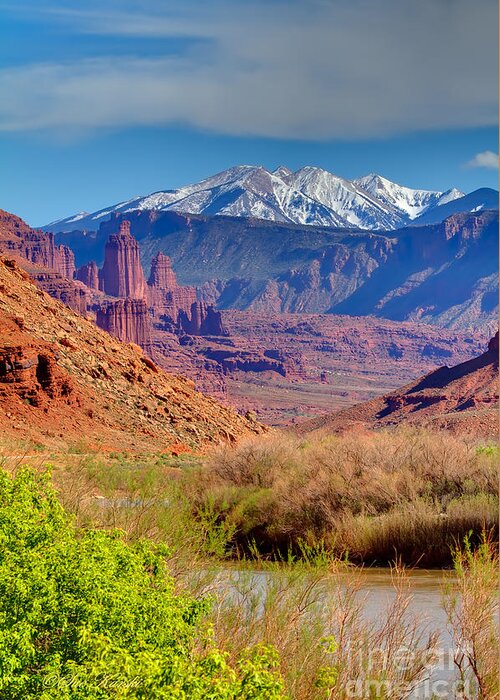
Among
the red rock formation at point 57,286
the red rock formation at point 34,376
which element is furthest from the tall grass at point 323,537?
the red rock formation at point 57,286

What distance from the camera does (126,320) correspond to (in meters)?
156

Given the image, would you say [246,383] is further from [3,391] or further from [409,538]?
[409,538]

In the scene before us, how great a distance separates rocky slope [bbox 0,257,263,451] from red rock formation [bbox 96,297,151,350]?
334 feet

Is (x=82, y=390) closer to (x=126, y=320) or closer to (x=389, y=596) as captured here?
(x=389, y=596)

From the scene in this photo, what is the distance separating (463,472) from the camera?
61.9 feet

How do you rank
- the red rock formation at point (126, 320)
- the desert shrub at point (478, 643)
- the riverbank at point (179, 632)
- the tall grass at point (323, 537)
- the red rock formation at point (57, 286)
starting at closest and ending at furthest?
the riverbank at point (179, 632), the desert shrub at point (478, 643), the tall grass at point (323, 537), the red rock formation at point (57, 286), the red rock formation at point (126, 320)

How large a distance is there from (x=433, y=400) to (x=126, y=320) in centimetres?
8566

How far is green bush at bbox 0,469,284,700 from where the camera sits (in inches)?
233

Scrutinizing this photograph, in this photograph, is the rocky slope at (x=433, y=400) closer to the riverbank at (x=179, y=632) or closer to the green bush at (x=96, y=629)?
the riverbank at (x=179, y=632)

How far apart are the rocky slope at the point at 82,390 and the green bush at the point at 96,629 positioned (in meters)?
26.1

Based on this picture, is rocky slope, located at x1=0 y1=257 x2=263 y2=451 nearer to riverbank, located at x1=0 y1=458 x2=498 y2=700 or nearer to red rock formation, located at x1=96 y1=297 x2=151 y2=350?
riverbank, located at x1=0 y1=458 x2=498 y2=700

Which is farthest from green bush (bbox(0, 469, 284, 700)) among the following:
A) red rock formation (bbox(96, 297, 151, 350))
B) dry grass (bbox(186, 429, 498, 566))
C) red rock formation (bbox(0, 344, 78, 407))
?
red rock formation (bbox(96, 297, 151, 350))

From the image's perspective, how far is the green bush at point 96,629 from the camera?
19.5ft

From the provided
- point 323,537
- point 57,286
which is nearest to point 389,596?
point 323,537
